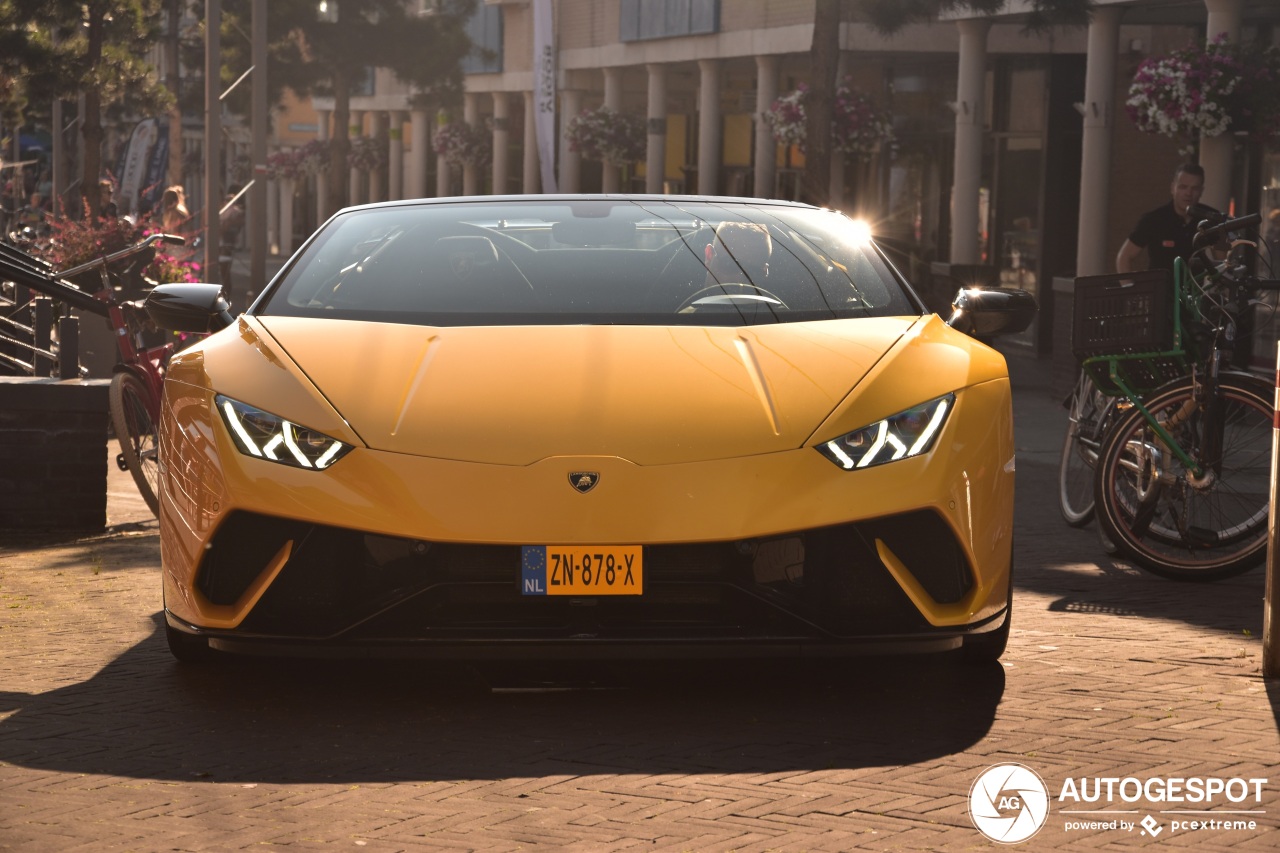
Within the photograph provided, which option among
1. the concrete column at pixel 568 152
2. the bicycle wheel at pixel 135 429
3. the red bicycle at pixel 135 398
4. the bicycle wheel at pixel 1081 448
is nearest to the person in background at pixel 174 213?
the red bicycle at pixel 135 398

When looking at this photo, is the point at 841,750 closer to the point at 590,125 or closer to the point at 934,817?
the point at 934,817

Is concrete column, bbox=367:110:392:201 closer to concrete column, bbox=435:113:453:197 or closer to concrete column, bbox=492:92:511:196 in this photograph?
concrete column, bbox=435:113:453:197

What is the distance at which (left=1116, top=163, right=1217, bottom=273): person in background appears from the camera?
11.6 metres

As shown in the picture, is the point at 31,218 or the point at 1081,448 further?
the point at 31,218

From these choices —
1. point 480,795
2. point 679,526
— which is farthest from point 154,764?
point 679,526

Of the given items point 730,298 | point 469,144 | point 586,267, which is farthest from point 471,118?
point 730,298

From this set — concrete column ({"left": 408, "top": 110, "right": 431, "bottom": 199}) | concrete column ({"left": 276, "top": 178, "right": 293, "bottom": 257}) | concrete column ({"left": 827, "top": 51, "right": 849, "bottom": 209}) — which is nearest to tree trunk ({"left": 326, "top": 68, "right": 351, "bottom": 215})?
concrete column ({"left": 408, "top": 110, "right": 431, "bottom": 199})

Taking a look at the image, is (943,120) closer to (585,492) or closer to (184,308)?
(184,308)

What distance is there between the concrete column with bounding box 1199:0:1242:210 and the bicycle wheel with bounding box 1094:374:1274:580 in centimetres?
1102

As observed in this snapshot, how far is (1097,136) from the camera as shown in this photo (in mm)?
22438

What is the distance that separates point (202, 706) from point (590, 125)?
37620mm

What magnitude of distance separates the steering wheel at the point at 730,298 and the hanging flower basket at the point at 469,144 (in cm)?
4882

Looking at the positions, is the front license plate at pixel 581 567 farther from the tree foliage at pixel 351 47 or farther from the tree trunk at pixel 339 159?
the tree foliage at pixel 351 47

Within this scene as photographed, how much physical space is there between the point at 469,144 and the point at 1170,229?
4419 centimetres
